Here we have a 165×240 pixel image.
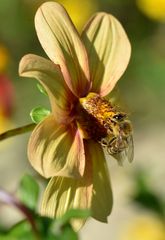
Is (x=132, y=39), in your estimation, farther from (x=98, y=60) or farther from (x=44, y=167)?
(x=44, y=167)

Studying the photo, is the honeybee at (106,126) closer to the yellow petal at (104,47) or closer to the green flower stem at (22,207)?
the yellow petal at (104,47)

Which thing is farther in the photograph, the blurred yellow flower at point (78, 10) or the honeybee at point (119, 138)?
the blurred yellow flower at point (78, 10)

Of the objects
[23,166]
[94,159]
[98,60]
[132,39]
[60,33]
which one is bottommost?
[23,166]

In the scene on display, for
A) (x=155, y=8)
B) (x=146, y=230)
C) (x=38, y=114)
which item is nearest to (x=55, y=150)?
(x=38, y=114)

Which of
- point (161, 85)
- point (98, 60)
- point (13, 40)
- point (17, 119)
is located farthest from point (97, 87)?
point (13, 40)

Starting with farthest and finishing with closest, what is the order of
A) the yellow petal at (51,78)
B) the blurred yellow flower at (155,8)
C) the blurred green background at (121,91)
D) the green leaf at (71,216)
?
1. the blurred green background at (121,91)
2. the blurred yellow flower at (155,8)
3. the yellow petal at (51,78)
4. the green leaf at (71,216)

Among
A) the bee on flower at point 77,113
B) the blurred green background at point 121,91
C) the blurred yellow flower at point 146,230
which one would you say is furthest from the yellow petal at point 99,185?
the blurred green background at point 121,91

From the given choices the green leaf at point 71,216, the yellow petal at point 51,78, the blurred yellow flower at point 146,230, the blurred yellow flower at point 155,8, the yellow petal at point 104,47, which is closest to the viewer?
the green leaf at point 71,216

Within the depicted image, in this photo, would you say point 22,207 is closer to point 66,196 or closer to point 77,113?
point 66,196
